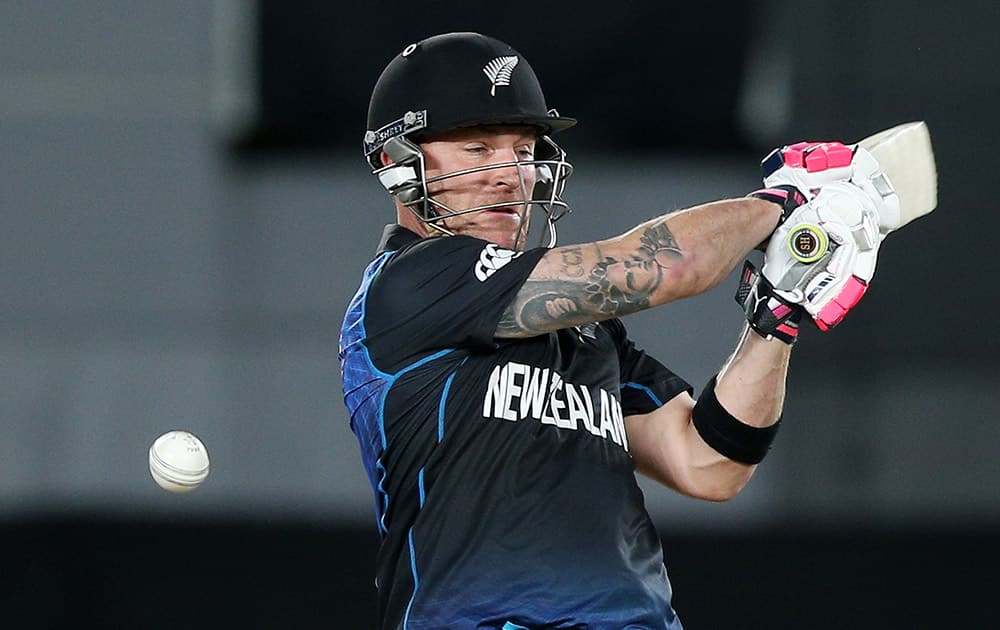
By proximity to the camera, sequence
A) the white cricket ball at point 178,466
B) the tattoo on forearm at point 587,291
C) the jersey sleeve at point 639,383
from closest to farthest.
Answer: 1. the tattoo on forearm at point 587,291
2. the jersey sleeve at point 639,383
3. the white cricket ball at point 178,466

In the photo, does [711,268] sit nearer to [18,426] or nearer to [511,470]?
[511,470]

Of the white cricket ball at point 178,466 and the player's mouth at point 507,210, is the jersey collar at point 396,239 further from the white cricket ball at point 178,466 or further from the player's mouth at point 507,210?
the white cricket ball at point 178,466

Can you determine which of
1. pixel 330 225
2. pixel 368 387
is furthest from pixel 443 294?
pixel 330 225

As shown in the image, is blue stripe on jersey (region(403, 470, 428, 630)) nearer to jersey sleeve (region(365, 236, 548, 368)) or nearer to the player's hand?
jersey sleeve (region(365, 236, 548, 368))

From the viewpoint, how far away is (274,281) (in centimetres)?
424

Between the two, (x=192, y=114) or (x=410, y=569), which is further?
(x=192, y=114)

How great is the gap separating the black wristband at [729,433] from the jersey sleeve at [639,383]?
9cm

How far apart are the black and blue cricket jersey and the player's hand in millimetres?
368

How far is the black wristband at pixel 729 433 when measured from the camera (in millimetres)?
2531

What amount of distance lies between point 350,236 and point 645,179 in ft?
2.86

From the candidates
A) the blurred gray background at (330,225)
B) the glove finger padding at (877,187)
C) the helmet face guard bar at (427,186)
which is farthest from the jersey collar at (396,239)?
the blurred gray background at (330,225)

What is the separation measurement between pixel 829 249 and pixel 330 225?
7.19 feet

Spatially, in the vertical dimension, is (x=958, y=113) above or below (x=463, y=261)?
above

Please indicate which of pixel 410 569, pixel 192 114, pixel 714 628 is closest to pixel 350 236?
pixel 192 114
